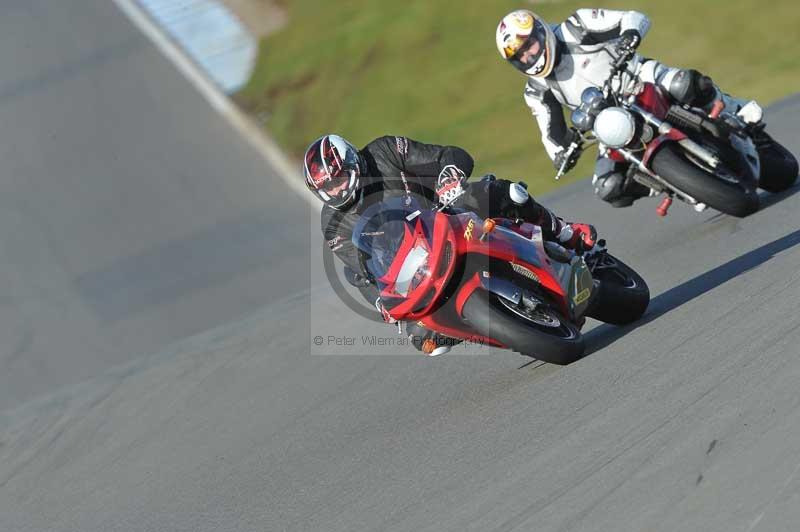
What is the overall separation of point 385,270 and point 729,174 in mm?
2857

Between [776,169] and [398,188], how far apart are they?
3.15m

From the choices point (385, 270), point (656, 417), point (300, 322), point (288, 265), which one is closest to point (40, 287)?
→ point (288, 265)

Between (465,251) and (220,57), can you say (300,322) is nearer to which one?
(465,251)

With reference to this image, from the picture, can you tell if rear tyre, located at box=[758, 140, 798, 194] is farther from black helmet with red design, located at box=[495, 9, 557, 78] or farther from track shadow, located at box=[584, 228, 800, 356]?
black helmet with red design, located at box=[495, 9, 557, 78]

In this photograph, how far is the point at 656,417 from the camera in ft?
15.6

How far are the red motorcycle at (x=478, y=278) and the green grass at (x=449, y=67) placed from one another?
7.82 metres

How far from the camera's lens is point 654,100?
7715 millimetres

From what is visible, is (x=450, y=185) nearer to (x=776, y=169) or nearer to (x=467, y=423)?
(x=467, y=423)

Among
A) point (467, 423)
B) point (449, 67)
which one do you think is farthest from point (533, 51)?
point (449, 67)

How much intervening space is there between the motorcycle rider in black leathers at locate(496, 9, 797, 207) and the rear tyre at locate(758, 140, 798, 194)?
0.01 m

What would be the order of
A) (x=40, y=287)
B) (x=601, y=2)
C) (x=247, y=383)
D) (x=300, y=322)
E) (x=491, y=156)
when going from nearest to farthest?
(x=247, y=383), (x=300, y=322), (x=40, y=287), (x=491, y=156), (x=601, y=2)

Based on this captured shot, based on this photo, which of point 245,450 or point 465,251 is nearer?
point 465,251

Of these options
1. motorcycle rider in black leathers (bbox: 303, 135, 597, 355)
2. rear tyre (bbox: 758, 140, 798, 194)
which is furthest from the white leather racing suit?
motorcycle rider in black leathers (bbox: 303, 135, 597, 355)

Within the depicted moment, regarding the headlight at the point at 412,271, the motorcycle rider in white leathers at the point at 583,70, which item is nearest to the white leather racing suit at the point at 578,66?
the motorcycle rider in white leathers at the point at 583,70
